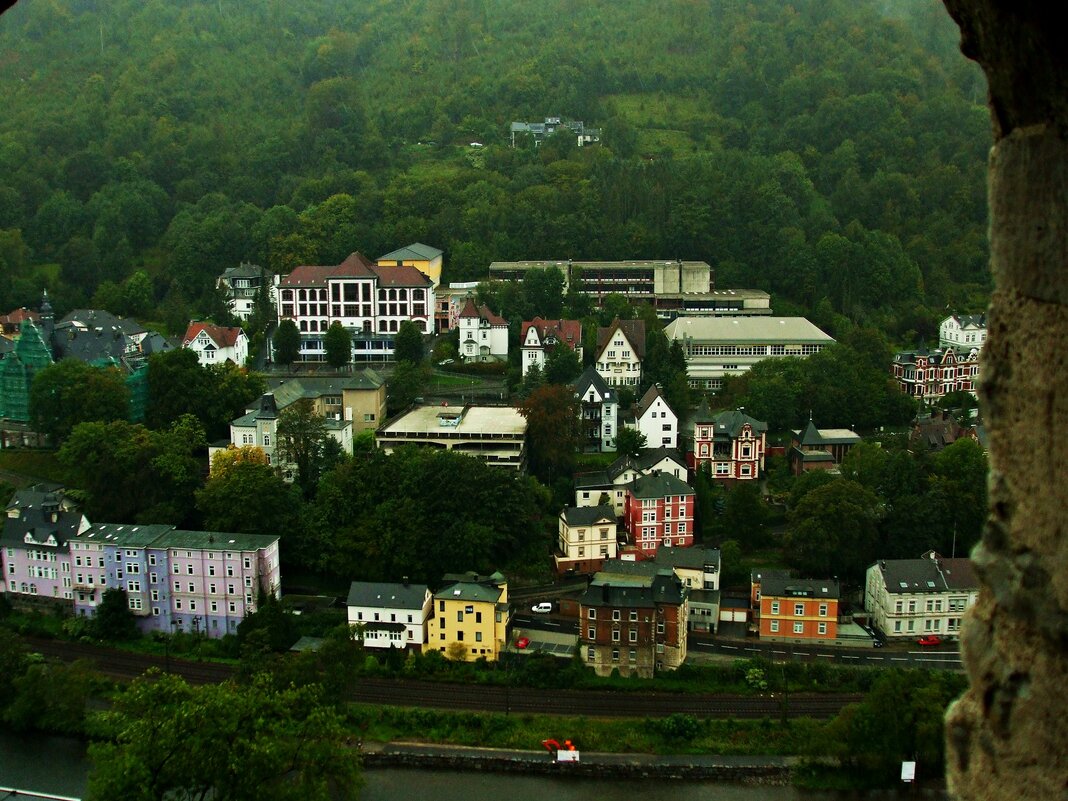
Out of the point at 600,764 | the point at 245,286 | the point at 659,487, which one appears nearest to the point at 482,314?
the point at 245,286

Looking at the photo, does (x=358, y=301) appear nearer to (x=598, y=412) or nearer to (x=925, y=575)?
(x=598, y=412)

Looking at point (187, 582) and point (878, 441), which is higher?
point (878, 441)

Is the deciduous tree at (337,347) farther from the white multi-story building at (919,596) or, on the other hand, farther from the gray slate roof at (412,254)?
the white multi-story building at (919,596)

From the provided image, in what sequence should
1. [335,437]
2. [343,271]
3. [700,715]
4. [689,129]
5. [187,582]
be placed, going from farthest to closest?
[689,129], [343,271], [335,437], [187,582], [700,715]

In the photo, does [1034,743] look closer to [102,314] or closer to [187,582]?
[187,582]

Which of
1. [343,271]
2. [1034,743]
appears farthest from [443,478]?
[1034,743]

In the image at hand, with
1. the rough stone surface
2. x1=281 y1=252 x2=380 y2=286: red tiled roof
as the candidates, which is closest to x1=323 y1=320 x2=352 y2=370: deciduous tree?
x1=281 y1=252 x2=380 y2=286: red tiled roof

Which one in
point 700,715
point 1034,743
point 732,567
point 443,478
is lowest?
point 700,715

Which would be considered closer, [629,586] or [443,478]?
[629,586]
